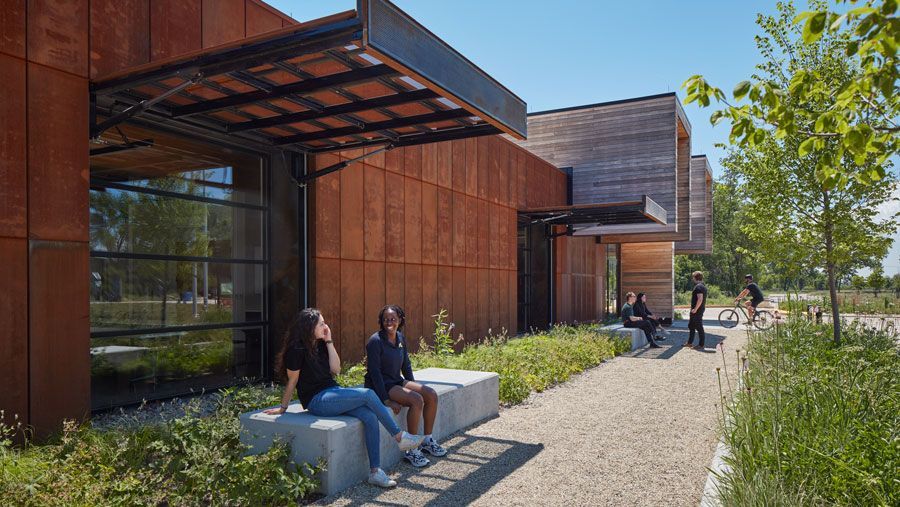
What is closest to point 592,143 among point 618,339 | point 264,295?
point 618,339

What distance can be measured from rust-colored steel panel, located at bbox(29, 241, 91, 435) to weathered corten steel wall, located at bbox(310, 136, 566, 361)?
354 cm

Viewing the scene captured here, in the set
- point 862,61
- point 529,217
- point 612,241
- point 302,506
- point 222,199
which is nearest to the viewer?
point 862,61

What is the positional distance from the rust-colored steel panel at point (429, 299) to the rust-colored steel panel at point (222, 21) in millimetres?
5768

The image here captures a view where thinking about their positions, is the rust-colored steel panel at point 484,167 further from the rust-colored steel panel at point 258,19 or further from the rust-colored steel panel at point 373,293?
the rust-colored steel panel at point 258,19

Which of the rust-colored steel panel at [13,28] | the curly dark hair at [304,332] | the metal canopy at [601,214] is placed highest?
the rust-colored steel panel at [13,28]

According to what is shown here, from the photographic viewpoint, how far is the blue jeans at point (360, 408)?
17.7ft

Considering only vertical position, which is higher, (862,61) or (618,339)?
(862,61)

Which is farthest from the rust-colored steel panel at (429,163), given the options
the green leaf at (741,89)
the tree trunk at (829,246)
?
the green leaf at (741,89)

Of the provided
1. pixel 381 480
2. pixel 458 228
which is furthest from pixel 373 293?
pixel 381 480

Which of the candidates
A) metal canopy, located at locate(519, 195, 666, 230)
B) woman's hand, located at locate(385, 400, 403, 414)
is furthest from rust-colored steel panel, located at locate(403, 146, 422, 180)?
woman's hand, located at locate(385, 400, 403, 414)

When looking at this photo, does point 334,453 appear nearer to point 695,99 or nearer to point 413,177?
point 695,99

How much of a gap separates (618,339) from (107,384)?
10651 millimetres

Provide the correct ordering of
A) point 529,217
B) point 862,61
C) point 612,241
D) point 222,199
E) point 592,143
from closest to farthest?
point 862,61 → point 222,199 → point 529,217 → point 592,143 → point 612,241

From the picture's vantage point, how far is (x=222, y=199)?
894cm
